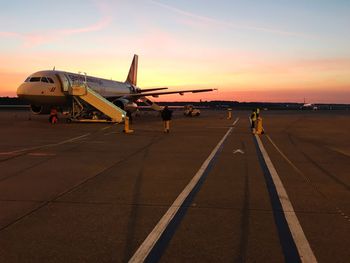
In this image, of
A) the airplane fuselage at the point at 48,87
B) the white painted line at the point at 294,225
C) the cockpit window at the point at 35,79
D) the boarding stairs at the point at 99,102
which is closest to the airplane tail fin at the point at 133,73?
the airplane fuselage at the point at 48,87

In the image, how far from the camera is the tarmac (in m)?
5.36

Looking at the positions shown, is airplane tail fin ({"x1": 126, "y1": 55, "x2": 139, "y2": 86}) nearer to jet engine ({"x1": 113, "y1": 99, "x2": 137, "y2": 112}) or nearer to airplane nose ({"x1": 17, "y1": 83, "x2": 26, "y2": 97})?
jet engine ({"x1": 113, "y1": 99, "x2": 137, "y2": 112})

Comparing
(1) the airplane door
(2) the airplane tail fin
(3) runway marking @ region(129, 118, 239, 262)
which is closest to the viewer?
(3) runway marking @ region(129, 118, 239, 262)

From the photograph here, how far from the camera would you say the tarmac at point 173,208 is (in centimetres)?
536

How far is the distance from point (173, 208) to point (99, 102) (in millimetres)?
26398

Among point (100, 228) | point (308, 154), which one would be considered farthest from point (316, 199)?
point (308, 154)

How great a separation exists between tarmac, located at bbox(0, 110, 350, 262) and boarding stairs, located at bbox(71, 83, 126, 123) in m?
17.6

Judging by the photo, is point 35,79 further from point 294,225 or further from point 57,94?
point 294,225

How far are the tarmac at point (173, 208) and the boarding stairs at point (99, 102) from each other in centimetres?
1762

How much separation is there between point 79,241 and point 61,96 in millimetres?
28258

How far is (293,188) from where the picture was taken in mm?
9359

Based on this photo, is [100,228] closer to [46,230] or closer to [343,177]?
[46,230]

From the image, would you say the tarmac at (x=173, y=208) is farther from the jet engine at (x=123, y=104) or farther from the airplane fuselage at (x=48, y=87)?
the jet engine at (x=123, y=104)

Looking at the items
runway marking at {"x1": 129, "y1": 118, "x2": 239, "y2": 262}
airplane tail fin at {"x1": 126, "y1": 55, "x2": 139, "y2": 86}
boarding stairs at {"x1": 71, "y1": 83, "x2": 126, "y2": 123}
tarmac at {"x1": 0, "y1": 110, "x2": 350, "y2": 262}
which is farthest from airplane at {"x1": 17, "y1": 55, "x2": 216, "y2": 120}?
runway marking at {"x1": 129, "y1": 118, "x2": 239, "y2": 262}
